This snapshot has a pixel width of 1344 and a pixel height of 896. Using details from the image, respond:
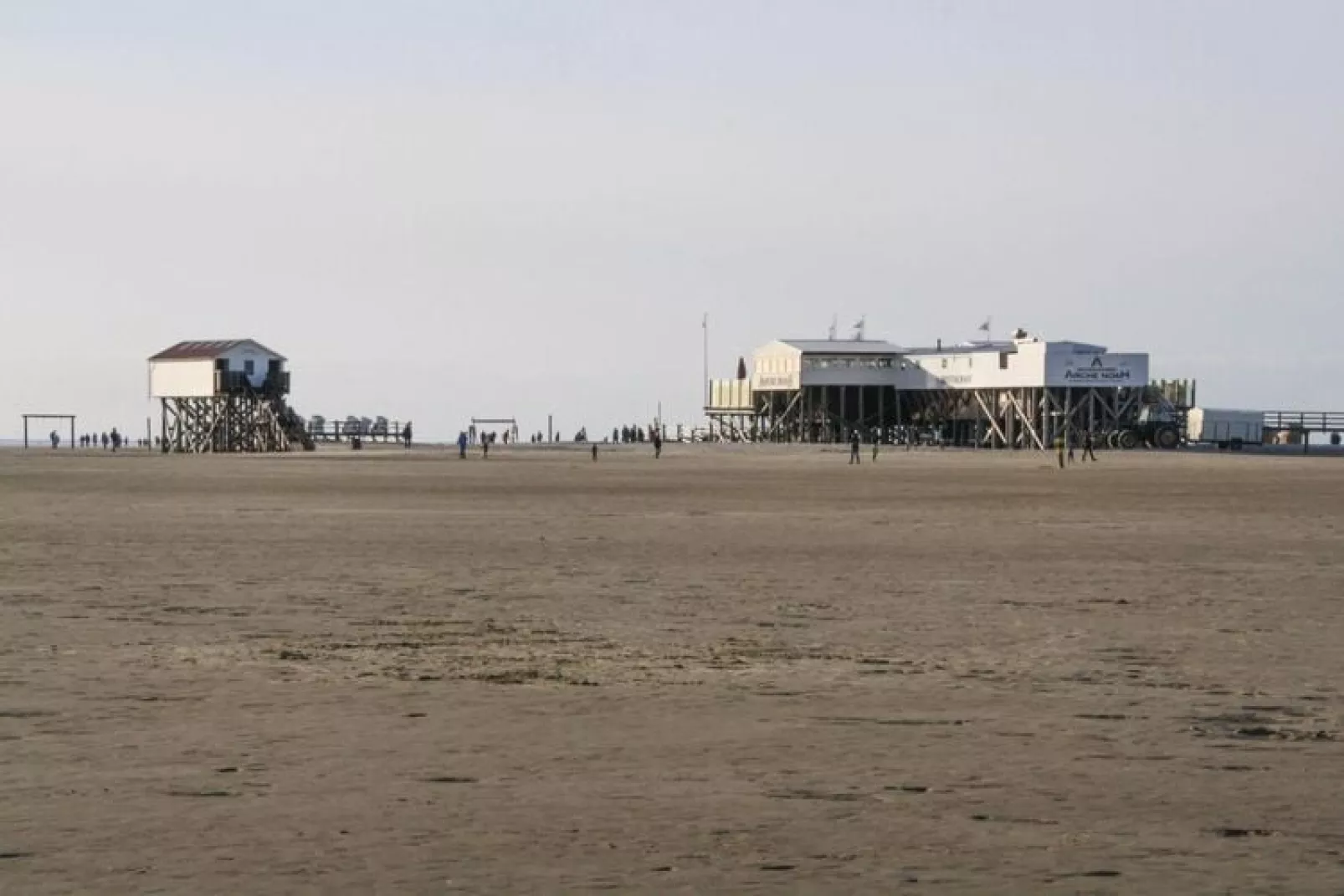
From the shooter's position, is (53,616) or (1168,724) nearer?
(1168,724)

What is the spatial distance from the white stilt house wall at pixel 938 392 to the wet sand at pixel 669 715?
6901 cm

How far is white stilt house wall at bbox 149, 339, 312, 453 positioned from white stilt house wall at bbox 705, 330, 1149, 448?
85.5ft

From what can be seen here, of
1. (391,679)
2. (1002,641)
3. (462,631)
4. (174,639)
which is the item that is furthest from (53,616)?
(1002,641)

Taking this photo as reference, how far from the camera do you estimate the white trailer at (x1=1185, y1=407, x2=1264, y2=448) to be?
102m

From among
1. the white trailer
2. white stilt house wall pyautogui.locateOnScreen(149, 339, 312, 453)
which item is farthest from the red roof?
the white trailer

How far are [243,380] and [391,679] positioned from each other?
3932 inches

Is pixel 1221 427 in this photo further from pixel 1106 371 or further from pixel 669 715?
pixel 669 715

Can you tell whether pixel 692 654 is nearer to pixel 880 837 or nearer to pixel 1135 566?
pixel 880 837

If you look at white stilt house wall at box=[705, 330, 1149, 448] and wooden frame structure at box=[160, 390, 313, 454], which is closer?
white stilt house wall at box=[705, 330, 1149, 448]

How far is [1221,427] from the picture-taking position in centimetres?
10294

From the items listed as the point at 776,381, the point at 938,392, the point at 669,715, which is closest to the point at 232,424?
the point at 776,381

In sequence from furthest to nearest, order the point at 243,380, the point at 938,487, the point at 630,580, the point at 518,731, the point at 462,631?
the point at 243,380
the point at 938,487
the point at 630,580
the point at 462,631
the point at 518,731

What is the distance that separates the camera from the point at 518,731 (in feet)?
39.0

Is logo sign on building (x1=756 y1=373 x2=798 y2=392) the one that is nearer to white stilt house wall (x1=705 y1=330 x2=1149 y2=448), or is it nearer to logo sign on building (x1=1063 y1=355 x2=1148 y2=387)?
white stilt house wall (x1=705 y1=330 x2=1149 y2=448)
